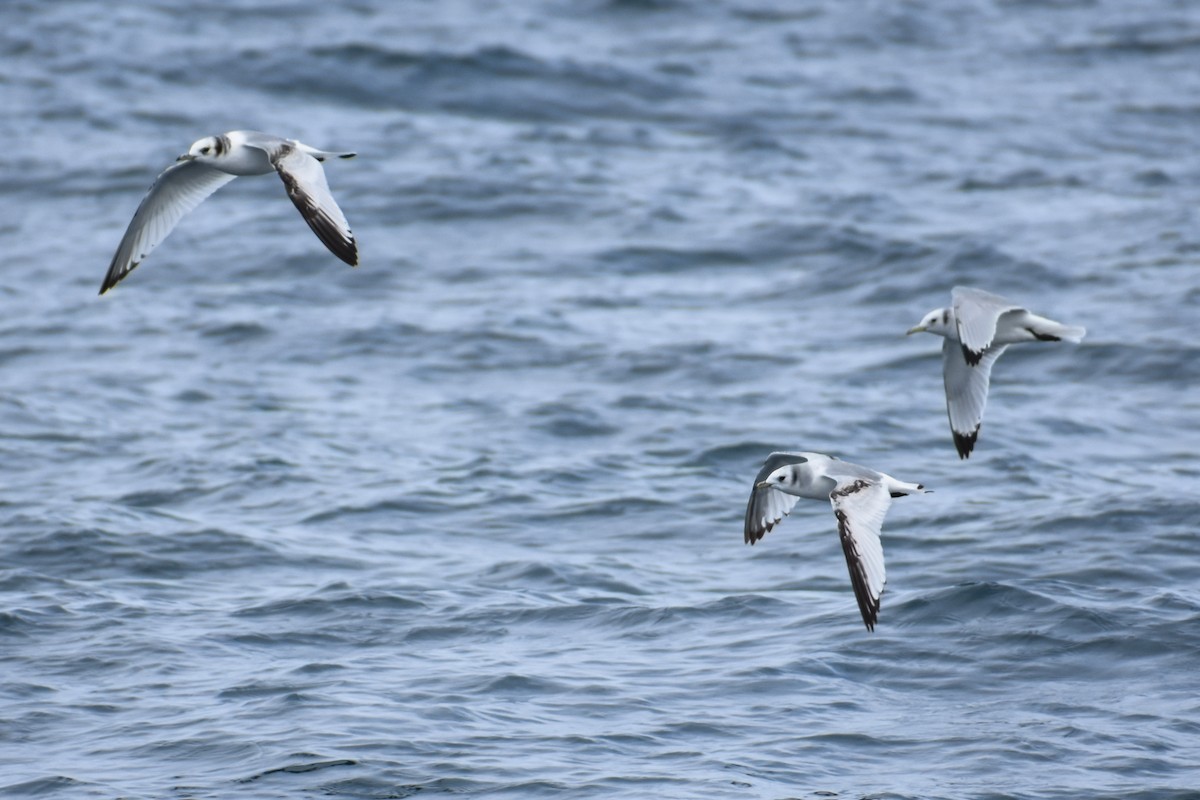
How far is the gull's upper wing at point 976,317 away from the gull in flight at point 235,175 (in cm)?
333

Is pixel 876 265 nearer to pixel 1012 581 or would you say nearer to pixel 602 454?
pixel 602 454

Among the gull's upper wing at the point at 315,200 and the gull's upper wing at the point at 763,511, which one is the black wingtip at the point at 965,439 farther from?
the gull's upper wing at the point at 315,200

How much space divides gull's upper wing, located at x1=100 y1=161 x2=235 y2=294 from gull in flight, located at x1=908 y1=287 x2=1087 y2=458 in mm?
4195

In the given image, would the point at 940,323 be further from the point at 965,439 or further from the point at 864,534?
the point at 864,534

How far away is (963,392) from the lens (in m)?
10.8

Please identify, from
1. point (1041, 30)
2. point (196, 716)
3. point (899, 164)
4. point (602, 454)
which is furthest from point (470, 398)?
point (1041, 30)

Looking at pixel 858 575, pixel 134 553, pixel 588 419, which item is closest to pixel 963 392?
pixel 858 575

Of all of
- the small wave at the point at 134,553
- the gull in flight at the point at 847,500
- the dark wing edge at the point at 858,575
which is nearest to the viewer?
the dark wing edge at the point at 858,575

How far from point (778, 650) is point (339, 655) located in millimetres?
2498

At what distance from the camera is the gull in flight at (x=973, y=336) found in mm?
9969

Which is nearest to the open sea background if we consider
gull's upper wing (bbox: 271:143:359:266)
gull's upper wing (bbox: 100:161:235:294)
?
gull's upper wing (bbox: 100:161:235:294)

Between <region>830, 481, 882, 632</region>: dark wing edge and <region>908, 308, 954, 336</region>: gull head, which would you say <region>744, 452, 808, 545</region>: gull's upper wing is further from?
<region>908, 308, 954, 336</region>: gull head

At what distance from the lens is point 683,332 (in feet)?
54.9

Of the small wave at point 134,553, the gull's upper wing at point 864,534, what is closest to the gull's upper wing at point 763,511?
the gull's upper wing at point 864,534
